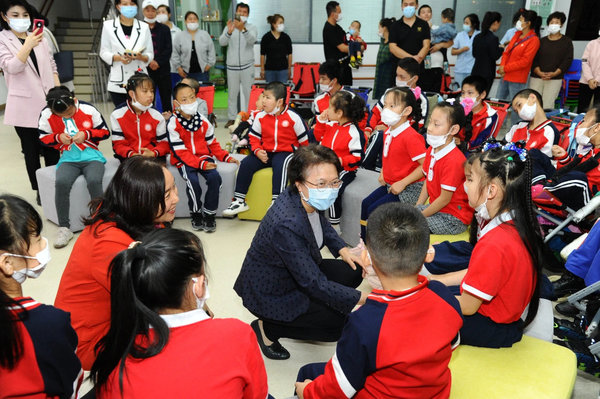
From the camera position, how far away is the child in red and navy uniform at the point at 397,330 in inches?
49.6

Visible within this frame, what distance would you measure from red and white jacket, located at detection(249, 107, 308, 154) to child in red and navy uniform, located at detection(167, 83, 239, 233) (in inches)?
16.0

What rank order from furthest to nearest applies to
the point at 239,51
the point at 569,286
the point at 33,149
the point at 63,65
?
1. the point at 239,51
2. the point at 63,65
3. the point at 33,149
4. the point at 569,286

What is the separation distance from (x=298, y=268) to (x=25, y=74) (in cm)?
313

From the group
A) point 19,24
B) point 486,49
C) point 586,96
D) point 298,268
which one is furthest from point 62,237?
point 586,96

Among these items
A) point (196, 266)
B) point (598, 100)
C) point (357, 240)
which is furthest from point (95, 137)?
point (598, 100)

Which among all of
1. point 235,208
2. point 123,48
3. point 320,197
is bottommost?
point 235,208

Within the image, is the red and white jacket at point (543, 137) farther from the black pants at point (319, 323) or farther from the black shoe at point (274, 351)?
the black shoe at point (274, 351)

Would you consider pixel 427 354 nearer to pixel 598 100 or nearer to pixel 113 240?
pixel 113 240

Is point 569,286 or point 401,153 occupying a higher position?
point 401,153

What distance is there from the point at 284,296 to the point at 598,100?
19.8 feet

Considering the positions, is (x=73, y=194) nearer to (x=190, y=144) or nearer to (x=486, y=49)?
(x=190, y=144)

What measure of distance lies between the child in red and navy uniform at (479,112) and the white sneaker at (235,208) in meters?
2.02

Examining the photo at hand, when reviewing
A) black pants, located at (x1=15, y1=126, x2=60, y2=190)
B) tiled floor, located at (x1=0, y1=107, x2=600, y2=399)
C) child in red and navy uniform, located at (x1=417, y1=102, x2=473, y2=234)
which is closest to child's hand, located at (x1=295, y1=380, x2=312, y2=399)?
tiled floor, located at (x1=0, y1=107, x2=600, y2=399)

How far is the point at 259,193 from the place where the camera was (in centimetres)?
381
